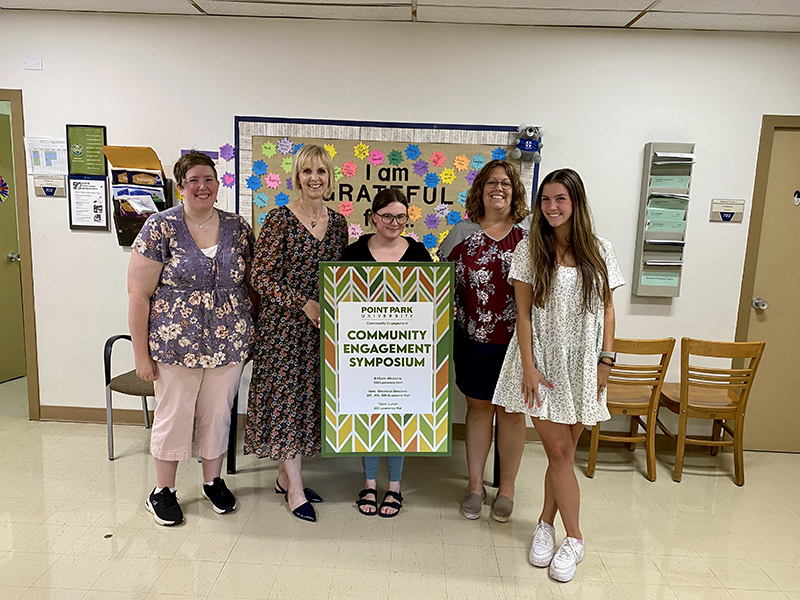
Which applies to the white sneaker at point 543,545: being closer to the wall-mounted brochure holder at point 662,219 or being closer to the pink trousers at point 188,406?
the pink trousers at point 188,406

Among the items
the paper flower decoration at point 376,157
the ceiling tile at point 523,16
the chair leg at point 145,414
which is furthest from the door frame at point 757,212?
the chair leg at point 145,414

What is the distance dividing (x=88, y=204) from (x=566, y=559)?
333 cm

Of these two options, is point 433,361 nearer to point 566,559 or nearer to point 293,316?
point 293,316

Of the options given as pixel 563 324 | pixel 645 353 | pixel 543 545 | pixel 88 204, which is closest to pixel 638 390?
pixel 645 353

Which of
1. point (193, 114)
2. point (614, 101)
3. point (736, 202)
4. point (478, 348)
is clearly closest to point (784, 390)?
point (736, 202)

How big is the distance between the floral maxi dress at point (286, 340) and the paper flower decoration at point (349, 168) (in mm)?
923

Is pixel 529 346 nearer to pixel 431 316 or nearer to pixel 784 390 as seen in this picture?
pixel 431 316

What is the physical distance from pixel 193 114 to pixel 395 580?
9.21ft

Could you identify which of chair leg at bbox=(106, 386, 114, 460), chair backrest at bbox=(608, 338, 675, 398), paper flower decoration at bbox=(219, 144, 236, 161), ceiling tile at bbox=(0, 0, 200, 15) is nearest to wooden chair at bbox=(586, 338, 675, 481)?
chair backrest at bbox=(608, 338, 675, 398)

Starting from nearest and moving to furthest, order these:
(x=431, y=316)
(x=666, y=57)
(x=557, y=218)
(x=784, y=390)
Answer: (x=557, y=218)
(x=431, y=316)
(x=666, y=57)
(x=784, y=390)

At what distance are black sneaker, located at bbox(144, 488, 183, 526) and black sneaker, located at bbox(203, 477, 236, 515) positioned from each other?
5.8 inches

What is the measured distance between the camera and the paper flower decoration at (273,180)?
3232 millimetres

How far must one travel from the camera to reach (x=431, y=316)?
2287mm

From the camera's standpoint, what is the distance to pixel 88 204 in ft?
10.8
